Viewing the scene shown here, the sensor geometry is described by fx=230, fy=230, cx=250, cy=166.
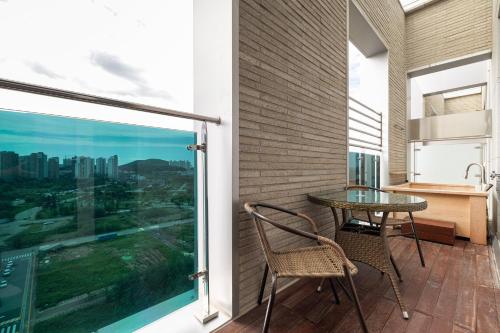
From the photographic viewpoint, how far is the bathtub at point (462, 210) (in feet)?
9.87

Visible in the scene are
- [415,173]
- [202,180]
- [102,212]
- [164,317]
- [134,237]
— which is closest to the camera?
[102,212]

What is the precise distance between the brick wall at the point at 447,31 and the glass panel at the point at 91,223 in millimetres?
5707

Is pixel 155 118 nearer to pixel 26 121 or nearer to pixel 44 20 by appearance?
pixel 26 121

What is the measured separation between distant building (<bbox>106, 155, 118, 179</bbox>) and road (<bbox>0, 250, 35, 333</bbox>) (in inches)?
18.1

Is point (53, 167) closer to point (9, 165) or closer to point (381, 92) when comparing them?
point (9, 165)

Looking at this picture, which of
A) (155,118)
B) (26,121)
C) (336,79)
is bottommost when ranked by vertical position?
(26,121)

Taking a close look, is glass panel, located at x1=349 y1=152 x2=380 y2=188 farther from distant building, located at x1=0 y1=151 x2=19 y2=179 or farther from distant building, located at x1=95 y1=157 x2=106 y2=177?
distant building, located at x1=0 y1=151 x2=19 y2=179

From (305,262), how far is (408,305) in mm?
961

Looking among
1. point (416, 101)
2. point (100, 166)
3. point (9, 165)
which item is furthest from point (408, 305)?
point (416, 101)

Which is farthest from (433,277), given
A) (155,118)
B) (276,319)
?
(155,118)

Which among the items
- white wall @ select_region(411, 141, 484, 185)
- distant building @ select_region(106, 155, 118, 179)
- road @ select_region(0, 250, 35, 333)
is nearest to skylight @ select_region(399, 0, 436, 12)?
white wall @ select_region(411, 141, 484, 185)

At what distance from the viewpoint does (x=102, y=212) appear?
121 cm

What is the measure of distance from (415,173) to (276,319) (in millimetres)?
5050

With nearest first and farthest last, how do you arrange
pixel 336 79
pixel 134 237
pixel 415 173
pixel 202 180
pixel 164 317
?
pixel 134 237 < pixel 164 317 < pixel 202 180 < pixel 336 79 < pixel 415 173
